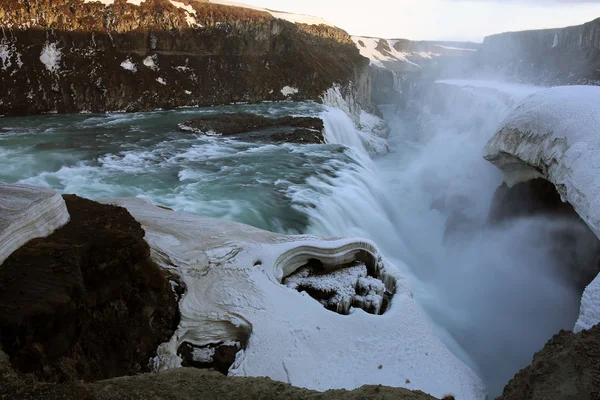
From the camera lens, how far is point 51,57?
19.6 metres

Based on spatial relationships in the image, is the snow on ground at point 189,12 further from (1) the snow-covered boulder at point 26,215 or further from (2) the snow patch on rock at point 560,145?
(1) the snow-covered boulder at point 26,215

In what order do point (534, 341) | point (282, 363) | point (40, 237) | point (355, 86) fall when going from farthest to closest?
point (355, 86)
point (534, 341)
point (282, 363)
point (40, 237)

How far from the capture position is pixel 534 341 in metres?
7.45

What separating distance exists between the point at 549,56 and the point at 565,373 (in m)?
39.7

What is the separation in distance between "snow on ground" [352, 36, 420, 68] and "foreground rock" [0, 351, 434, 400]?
54.5 metres

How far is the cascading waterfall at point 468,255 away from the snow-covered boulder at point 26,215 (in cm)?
476

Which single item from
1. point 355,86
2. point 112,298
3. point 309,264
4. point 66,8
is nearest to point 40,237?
point 112,298

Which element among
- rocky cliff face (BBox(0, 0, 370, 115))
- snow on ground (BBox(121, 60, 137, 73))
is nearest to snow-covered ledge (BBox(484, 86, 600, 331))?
rocky cliff face (BBox(0, 0, 370, 115))

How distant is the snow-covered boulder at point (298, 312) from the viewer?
4.04 m

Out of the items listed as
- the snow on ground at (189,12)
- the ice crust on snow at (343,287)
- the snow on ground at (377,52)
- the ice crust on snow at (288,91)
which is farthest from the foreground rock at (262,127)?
the snow on ground at (377,52)

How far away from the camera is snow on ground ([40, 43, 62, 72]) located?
1941cm

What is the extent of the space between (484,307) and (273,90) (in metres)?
19.3

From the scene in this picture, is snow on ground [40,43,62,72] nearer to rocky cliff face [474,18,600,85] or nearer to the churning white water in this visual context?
the churning white water

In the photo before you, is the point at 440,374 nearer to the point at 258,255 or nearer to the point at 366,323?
the point at 366,323
